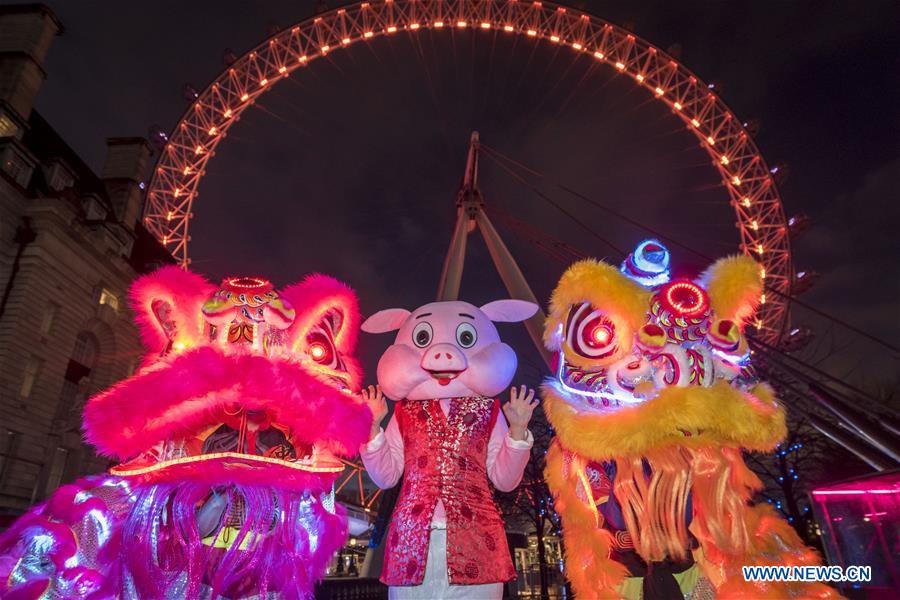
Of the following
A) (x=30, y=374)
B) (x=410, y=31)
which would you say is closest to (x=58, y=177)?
(x=30, y=374)

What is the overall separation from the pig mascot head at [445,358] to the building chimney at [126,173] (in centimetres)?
2349

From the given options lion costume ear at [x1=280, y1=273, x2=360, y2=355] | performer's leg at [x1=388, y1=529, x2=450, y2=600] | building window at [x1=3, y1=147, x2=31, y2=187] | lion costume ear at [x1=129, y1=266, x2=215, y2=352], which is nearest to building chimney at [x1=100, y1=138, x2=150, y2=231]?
building window at [x1=3, y1=147, x2=31, y2=187]

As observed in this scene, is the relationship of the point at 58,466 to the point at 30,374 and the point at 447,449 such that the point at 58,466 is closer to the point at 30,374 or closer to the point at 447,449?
the point at 30,374

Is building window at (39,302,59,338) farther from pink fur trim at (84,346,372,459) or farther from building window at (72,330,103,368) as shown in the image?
pink fur trim at (84,346,372,459)

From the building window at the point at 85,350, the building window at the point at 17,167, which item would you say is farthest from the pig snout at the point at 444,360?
the building window at the point at 85,350

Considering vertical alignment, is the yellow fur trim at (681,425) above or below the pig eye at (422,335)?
below

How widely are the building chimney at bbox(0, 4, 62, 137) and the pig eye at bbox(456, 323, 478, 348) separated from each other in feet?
67.8

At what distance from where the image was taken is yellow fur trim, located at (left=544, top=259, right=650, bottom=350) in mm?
3115

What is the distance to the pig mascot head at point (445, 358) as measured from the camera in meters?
3.35

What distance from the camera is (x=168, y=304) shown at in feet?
11.4

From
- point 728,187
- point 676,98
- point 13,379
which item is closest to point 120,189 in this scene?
point 13,379

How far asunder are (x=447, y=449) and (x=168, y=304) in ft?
6.39

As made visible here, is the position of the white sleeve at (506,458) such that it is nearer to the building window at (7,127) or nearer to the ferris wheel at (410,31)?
the ferris wheel at (410,31)

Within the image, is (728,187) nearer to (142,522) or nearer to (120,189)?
(142,522)
